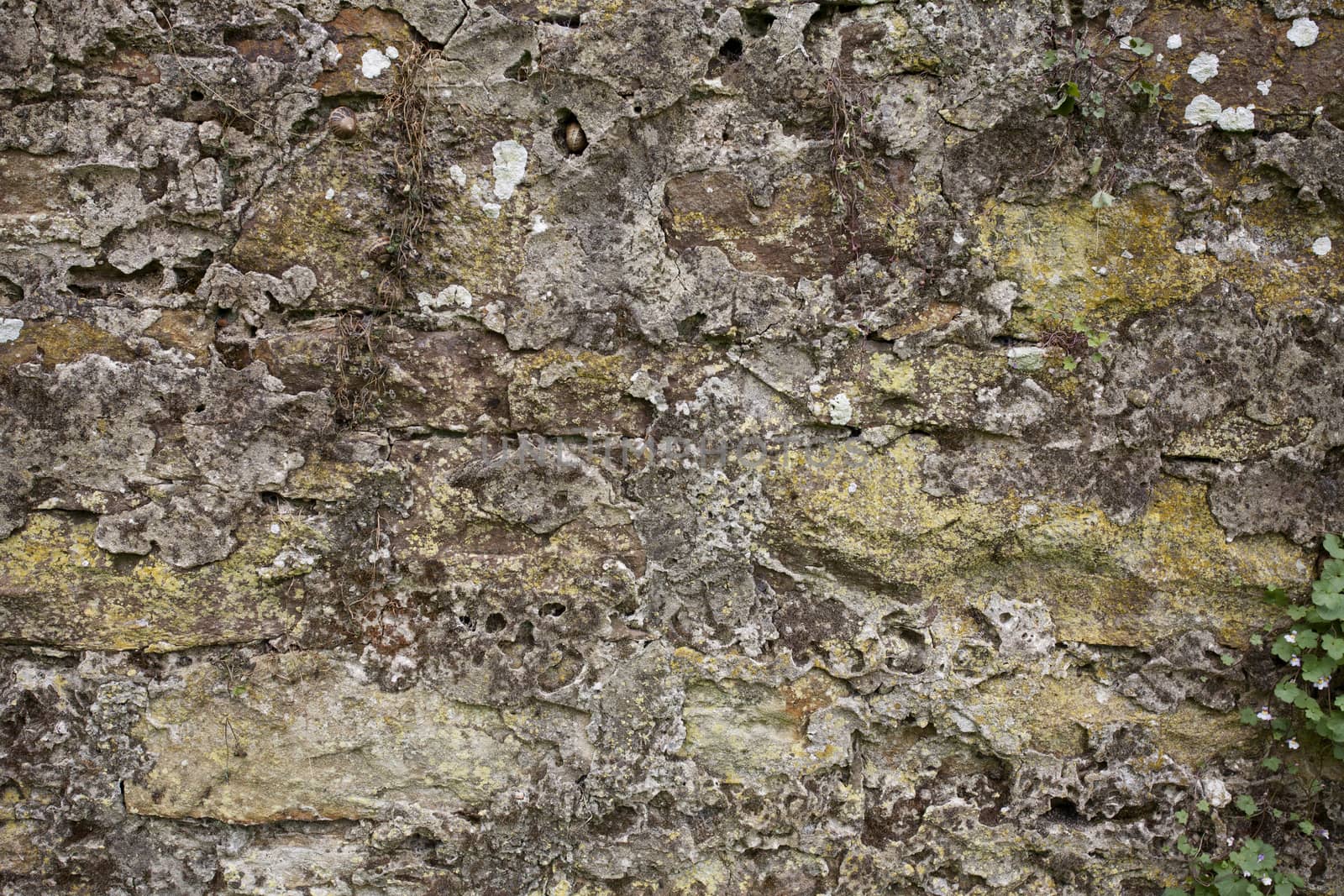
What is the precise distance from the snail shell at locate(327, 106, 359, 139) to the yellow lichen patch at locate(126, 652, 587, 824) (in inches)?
56.7

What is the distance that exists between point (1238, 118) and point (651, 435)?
178cm

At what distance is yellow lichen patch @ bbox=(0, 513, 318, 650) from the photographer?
2285mm

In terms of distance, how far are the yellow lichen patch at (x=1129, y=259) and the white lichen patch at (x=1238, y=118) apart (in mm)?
232

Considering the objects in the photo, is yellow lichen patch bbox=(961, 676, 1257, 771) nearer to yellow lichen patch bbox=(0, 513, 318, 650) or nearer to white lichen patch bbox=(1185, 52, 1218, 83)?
white lichen patch bbox=(1185, 52, 1218, 83)

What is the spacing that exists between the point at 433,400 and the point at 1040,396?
1683 millimetres

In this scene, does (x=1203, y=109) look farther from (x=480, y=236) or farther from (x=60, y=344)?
(x=60, y=344)

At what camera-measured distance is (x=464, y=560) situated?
2.34m

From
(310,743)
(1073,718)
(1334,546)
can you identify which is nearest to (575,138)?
(310,743)

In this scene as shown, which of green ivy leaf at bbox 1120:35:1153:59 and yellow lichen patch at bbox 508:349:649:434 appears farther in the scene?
yellow lichen patch at bbox 508:349:649:434

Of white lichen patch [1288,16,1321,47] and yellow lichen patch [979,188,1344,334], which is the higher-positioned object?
white lichen patch [1288,16,1321,47]

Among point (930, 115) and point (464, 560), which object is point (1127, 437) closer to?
point (930, 115)

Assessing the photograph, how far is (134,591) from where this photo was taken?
2311 mm

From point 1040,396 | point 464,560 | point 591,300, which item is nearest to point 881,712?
point 1040,396

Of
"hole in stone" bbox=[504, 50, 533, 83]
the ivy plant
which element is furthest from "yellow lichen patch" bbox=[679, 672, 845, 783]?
"hole in stone" bbox=[504, 50, 533, 83]
